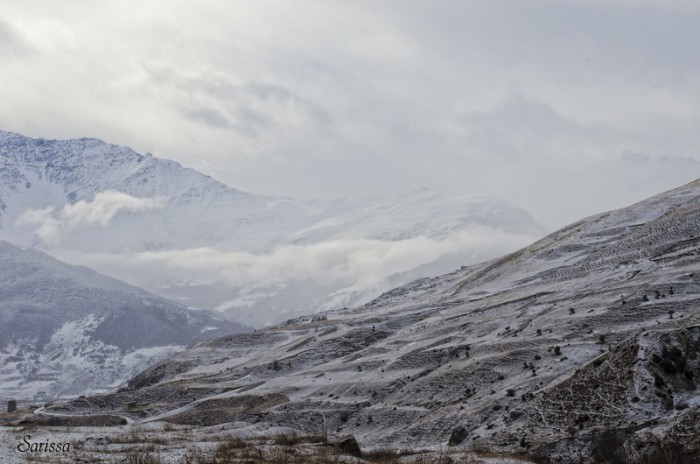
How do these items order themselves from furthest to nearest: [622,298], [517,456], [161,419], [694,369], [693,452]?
[161,419]
[622,298]
[694,369]
[517,456]
[693,452]

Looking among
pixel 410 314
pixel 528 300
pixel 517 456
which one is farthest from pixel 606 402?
pixel 410 314

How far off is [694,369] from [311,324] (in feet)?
266

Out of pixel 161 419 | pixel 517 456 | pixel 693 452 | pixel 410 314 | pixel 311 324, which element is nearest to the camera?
pixel 693 452

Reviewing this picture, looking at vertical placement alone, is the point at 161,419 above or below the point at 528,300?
below

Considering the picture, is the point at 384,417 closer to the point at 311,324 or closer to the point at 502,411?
the point at 502,411

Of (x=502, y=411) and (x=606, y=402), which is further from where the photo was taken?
(x=502, y=411)

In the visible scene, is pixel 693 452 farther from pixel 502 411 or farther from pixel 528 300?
pixel 528 300

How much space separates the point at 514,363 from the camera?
51.8 metres

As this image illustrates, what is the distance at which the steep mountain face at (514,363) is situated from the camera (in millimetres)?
36906

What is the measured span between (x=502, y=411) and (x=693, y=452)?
44.8ft

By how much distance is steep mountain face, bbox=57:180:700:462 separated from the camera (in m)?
36.9

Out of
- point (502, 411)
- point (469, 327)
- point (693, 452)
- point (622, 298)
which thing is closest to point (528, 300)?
point (469, 327)

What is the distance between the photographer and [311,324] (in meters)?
116

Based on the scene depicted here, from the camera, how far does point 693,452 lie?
3000cm
